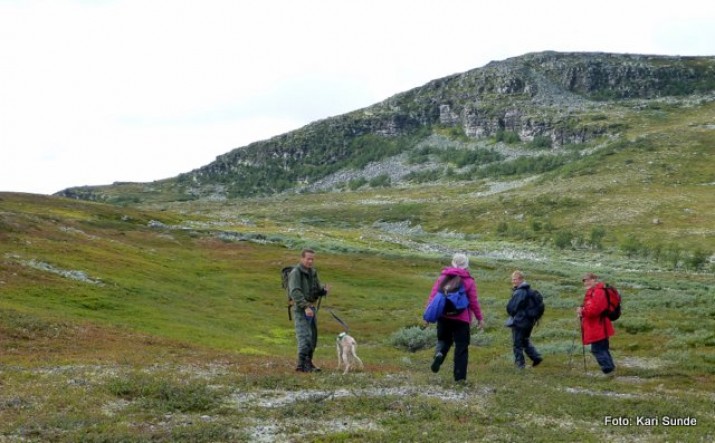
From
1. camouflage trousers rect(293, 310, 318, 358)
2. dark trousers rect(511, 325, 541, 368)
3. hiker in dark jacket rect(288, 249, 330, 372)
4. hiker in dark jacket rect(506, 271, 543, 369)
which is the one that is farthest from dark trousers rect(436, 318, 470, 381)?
dark trousers rect(511, 325, 541, 368)

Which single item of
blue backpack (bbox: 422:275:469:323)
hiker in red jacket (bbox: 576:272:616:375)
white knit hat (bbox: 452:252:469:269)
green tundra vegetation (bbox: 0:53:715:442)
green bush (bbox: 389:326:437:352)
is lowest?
green bush (bbox: 389:326:437:352)

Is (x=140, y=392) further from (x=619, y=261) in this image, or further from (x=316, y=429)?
(x=619, y=261)

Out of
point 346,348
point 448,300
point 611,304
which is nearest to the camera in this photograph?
point 448,300

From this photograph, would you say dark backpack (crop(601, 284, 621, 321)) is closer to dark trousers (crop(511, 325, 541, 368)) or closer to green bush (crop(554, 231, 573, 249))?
dark trousers (crop(511, 325, 541, 368))

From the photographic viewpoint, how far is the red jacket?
20.1m

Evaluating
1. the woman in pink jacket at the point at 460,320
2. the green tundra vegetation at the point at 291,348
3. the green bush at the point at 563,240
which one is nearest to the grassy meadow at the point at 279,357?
the green tundra vegetation at the point at 291,348

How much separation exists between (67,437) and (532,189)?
177 meters

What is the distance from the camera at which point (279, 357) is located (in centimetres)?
2919

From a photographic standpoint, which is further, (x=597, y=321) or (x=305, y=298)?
(x=597, y=321)

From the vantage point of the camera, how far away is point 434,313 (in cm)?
1738

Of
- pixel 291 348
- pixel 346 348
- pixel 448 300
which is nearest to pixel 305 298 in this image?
pixel 346 348

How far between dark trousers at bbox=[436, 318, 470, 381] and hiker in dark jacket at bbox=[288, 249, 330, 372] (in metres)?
3.77

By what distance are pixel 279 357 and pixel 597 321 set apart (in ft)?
47.5

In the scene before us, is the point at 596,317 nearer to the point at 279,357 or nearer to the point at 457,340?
the point at 457,340
